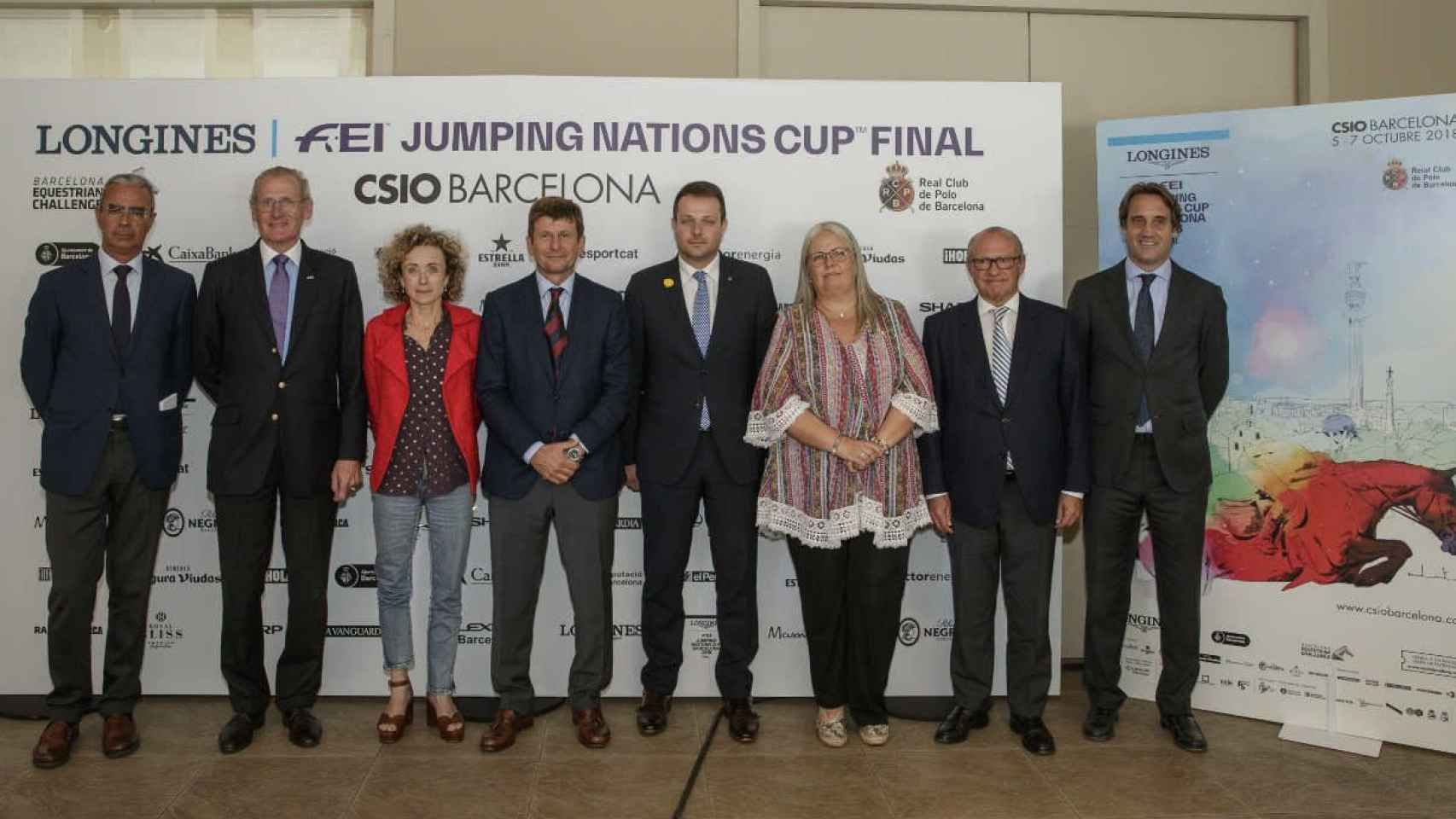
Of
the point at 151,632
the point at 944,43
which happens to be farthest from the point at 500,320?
the point at 944,43

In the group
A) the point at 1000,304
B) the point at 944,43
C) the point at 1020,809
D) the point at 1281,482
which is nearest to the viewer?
the point at 1020,809

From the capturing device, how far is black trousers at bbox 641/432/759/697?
3.52 metres

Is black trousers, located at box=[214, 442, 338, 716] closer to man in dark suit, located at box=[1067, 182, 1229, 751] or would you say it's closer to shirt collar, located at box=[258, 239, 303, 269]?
shirt collar, located at box=[258, 239, 303, 269]

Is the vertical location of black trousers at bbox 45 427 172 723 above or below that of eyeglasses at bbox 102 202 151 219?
below

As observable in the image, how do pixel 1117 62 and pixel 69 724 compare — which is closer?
pixel 69 724

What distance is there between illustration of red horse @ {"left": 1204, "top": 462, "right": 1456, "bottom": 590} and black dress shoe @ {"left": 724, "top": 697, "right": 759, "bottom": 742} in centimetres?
186

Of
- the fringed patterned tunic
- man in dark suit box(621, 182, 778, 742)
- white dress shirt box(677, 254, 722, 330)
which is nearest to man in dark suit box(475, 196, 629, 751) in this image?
man in dark suit box(621, 182, 778, 742)

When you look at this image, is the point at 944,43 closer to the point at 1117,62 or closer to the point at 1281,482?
the point at 1117,62

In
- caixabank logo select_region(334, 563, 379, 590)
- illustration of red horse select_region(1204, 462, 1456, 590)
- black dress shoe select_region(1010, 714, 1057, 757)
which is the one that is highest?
illustration of red horse select_region(1204, 462, 1456, 590)

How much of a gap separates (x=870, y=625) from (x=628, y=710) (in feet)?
3.54

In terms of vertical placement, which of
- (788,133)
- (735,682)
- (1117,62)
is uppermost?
(1117,62)

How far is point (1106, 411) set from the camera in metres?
3.59

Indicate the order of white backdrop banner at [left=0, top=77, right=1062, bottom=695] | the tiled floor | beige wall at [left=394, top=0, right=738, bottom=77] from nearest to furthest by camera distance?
the tiled floor → white backdrop banner at [left=0, top=77, right=1062, bottom=695] → beige wall at [left=394, top=0, right=738, bottom=77]

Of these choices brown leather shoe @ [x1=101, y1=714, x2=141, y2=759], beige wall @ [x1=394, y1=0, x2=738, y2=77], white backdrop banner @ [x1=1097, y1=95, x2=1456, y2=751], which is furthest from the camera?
beige wall @ [x1=394, y1=0, x2=738, y2=77]
